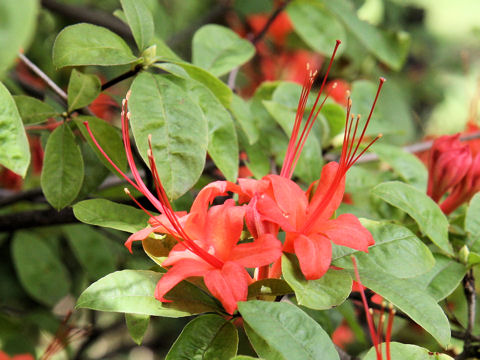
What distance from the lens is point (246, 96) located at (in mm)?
2178

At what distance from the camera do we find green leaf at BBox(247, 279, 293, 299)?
727mm

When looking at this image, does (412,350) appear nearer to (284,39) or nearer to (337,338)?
(337,338)

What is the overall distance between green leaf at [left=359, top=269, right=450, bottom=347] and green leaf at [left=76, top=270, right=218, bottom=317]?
0.69 feet

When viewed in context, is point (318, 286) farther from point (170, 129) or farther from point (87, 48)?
point (87, 48)

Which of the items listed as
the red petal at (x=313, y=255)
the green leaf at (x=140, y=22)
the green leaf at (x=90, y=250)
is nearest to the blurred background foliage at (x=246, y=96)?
the green leaf at (x=90, y=250)

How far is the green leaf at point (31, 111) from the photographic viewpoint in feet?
2.98

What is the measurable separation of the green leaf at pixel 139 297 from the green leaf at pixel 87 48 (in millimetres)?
294

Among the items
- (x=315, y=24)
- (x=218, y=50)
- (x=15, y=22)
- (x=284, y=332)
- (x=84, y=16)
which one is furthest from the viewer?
(x=84, y=16)

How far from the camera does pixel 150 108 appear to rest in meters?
0.80

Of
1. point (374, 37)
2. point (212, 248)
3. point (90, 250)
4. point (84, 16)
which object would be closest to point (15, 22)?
point (212, 248)

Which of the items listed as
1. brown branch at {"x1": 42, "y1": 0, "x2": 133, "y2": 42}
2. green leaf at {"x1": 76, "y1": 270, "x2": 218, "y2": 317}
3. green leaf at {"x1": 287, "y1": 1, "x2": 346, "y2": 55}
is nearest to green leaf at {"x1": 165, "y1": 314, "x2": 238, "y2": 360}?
green leaf at {"x1": 76, "y1": 270, "x2": 218, "y2": 317}

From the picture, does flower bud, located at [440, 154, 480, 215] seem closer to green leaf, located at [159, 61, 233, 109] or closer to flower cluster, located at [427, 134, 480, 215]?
flower cluster, located at [427, 134, 480, 215]

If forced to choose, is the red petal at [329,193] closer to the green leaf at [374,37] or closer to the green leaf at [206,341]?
the green leaf at [206,341]

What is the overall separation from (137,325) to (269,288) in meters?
0.17
